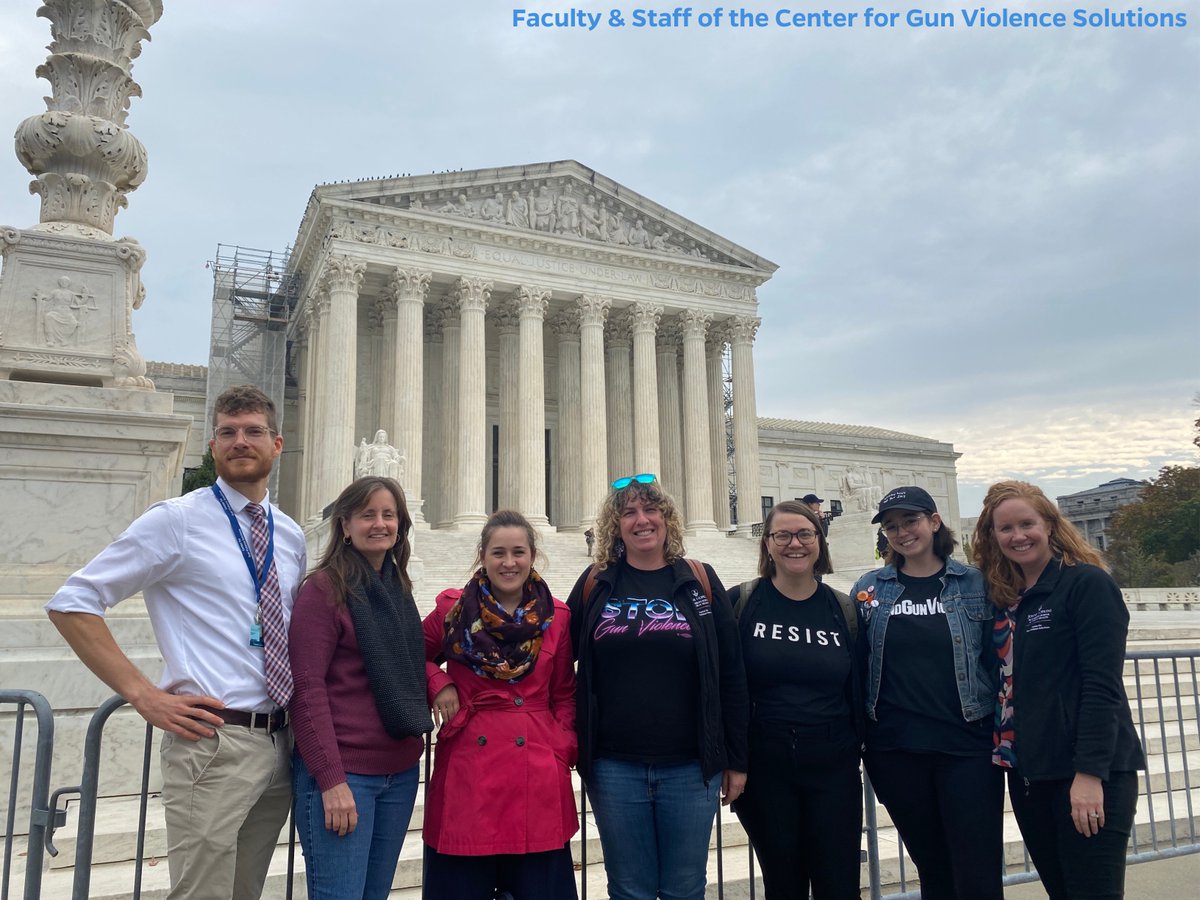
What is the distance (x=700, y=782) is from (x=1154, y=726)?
899 cm

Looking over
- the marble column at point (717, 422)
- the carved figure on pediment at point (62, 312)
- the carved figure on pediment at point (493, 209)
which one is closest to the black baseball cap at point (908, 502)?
the carved figure on pediment at point (62, 312)

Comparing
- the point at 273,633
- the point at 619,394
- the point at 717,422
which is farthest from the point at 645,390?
the point at 273,633

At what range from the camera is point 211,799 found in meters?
3.17

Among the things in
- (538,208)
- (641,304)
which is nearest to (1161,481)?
(641,304)

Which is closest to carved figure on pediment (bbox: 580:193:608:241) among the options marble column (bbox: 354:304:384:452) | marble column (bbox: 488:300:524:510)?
marble column (bbox: 488:300:524:510)

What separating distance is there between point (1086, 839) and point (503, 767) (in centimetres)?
275

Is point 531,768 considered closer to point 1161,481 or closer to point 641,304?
point 641,304

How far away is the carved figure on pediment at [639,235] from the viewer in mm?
37281

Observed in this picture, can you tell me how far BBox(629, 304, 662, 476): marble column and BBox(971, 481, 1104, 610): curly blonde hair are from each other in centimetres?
3094

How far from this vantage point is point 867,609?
4.60 m

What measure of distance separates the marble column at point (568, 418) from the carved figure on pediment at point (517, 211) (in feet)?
13.6

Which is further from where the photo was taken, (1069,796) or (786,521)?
(786,521)

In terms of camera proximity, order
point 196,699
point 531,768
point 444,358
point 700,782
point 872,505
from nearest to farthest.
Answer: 1. point 196,699
2. point 531,768
3. point 700,782
4. point 872,505
5. point 444,358

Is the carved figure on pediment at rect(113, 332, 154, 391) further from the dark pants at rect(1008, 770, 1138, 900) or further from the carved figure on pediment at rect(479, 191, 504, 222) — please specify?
the carved figure on pediment at rect(479, 191, 504, 222)
